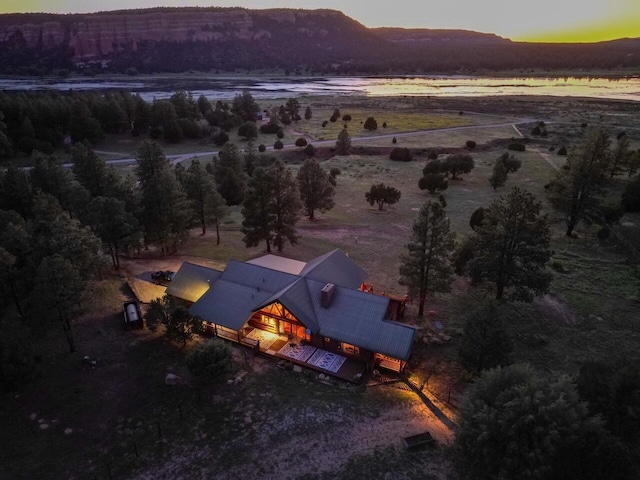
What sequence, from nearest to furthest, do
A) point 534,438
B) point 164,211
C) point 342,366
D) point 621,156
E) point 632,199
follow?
point 534,438 < point 342,366 < point 164,211 < point 632,199 < point 621,156

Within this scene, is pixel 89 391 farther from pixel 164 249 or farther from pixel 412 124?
pixel 412 124

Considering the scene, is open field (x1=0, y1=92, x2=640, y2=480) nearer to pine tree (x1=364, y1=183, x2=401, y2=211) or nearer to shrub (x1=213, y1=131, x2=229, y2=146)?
pine tree (x1=364, y1=183, x2=401, y2=211)

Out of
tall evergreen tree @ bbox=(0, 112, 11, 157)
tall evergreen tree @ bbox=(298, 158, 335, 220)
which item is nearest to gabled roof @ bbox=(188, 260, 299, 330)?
tall evergreen tree @ bbox=(298, 158, 335, 220)

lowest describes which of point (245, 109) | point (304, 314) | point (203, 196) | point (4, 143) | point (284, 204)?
point (304, 314)

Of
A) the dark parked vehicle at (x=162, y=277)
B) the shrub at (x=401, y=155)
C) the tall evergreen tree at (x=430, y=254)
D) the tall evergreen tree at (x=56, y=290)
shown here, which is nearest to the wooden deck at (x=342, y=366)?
the tall evergreen tree at (x=430, y=254)

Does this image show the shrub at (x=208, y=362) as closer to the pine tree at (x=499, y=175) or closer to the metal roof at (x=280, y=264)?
the metal roof at (x=280, y=264)

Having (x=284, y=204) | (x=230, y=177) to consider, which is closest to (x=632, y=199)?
(x=284, y=204)

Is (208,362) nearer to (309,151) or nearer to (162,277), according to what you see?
(162,277)

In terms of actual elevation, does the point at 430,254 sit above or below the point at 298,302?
above
